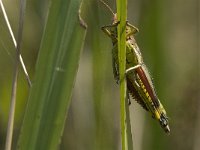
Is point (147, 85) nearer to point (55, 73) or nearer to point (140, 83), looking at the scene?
point (140, 83)

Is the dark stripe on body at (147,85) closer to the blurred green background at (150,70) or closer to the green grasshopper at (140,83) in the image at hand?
the green grasshopper at (140,83)

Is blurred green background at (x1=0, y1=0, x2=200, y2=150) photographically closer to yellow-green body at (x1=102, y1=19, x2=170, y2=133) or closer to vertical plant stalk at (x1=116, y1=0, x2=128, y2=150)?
yellow-green body at (x1=102, y1=19, x2=170, y2=133)

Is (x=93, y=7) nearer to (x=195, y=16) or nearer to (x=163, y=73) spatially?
(x=163, y=73)

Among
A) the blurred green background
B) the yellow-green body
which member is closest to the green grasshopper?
the yellow-green body

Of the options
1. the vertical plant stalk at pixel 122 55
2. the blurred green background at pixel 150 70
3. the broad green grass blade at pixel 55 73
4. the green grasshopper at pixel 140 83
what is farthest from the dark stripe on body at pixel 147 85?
the broad green grass blade at pixel 55 73

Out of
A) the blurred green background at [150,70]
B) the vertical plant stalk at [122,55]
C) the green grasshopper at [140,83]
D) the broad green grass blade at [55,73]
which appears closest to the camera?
the broad green grass blade at [55,73]

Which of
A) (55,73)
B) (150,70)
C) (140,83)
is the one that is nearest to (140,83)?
(140,83)
